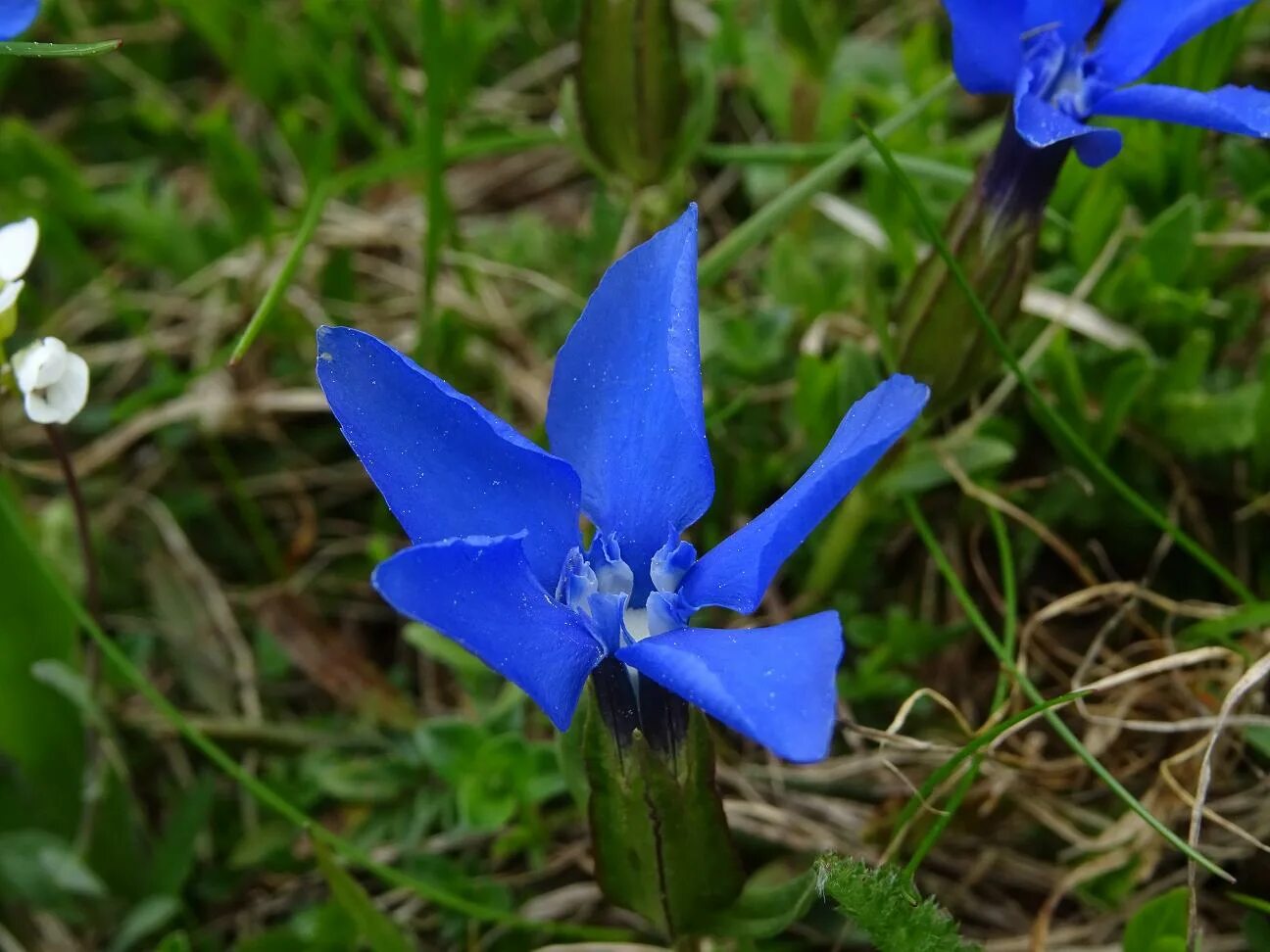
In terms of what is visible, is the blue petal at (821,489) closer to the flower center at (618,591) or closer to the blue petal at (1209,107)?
the flower center at (618,591)

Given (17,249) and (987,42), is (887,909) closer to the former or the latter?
(987,42)

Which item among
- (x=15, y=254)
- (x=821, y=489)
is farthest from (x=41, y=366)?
(x=821, y=489)

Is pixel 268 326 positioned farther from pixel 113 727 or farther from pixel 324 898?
pixel 324 898

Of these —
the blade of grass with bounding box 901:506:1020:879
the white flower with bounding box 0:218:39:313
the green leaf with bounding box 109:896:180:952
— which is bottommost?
the green leaf with bounding box 109:896:180:952

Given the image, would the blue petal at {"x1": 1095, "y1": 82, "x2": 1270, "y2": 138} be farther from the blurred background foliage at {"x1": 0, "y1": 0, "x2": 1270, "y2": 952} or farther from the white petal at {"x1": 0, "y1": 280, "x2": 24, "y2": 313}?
the white petal at {"x1": 0, "y1": 280, "x2": 24, "y2": 313}

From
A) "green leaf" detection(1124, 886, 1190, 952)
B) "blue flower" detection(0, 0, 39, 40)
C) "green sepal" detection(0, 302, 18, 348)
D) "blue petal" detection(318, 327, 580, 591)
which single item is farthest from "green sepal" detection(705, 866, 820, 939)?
"blue flower" detection(0, 0, 39, 40)
